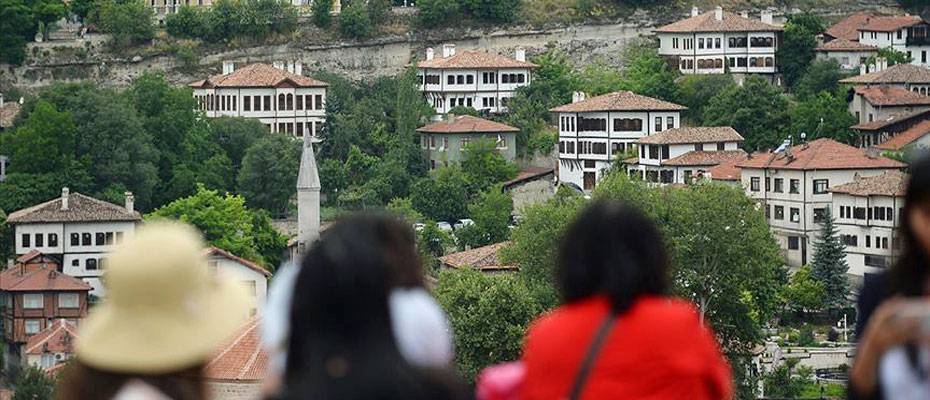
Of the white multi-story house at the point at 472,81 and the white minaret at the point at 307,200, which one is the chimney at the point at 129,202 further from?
the white multi-story house at the point at 472,81

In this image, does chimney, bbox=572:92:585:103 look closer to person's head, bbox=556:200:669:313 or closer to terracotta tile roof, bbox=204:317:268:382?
terracotta tile roof, bbox=204:317:268:382

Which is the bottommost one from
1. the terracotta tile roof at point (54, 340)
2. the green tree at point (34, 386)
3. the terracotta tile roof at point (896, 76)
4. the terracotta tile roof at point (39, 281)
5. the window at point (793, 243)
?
the green tree at point (34, 386)

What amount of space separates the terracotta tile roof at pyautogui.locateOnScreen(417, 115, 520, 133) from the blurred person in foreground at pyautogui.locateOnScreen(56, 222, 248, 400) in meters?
64.6

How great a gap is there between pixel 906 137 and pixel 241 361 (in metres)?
36.2

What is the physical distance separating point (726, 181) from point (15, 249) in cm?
1671

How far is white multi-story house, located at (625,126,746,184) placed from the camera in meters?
66.1

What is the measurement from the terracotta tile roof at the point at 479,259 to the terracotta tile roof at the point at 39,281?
7778mm

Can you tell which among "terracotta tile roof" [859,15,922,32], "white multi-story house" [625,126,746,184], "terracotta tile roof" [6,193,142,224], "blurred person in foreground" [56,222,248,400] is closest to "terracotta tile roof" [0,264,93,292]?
"terracotta tile roof" [6,193,142,224]

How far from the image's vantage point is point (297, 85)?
246 feet

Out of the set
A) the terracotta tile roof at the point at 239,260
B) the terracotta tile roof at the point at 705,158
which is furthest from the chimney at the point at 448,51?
the terracotta tile roof at the point at 239,260

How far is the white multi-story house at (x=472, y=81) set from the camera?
75000 mm

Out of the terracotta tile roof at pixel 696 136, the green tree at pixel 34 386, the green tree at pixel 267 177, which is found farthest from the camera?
the terracotta tile roof at pixel 696 136

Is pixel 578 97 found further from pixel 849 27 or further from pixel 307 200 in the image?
pixel 307 200

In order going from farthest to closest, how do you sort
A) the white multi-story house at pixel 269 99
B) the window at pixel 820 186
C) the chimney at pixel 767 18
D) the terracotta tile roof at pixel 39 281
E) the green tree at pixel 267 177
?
the chimney at pixel 767 18, the white multi-story house at pixel 269 99, the green tree at pixel 267 177, the window at pixel 820 186, the terracotta tile roof at pixel 39 281
